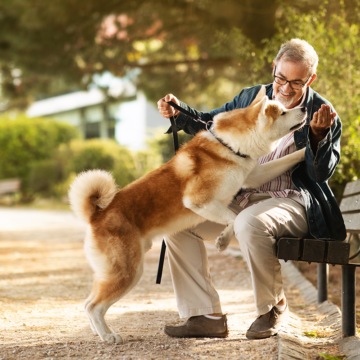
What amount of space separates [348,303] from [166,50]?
9.00 m

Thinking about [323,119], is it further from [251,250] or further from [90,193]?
[90,193]

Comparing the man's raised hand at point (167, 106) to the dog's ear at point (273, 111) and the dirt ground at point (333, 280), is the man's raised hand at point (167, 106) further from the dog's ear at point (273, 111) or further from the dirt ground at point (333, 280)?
the dirt ground at point (333, 280)

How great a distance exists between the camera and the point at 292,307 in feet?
12.0

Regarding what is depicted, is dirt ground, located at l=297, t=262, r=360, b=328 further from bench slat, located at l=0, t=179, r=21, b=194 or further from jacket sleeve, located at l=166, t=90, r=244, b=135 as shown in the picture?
bench slat, located at l=0, t=179, r=21, b=194

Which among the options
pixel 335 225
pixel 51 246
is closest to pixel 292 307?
pixel 335 225

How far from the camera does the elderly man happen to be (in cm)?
257

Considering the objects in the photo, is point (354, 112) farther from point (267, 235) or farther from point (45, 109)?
point (45, 109)

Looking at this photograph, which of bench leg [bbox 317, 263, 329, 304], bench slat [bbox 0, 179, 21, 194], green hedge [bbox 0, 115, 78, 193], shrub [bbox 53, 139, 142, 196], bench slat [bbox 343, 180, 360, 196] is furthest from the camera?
green hedge [bbox 0, 115, 78, 193]

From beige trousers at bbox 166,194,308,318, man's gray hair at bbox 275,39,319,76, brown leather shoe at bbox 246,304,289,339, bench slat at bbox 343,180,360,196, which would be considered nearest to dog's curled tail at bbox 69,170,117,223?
beige trousers at bbox 166,194,308,318

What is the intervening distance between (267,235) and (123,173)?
31.3 feet

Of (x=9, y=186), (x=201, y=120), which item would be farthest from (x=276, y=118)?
(x=9, y=186)

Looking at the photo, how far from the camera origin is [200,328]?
9.34ft

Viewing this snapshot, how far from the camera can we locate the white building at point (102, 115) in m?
19.7

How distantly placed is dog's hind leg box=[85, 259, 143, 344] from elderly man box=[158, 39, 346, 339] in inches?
15.2
